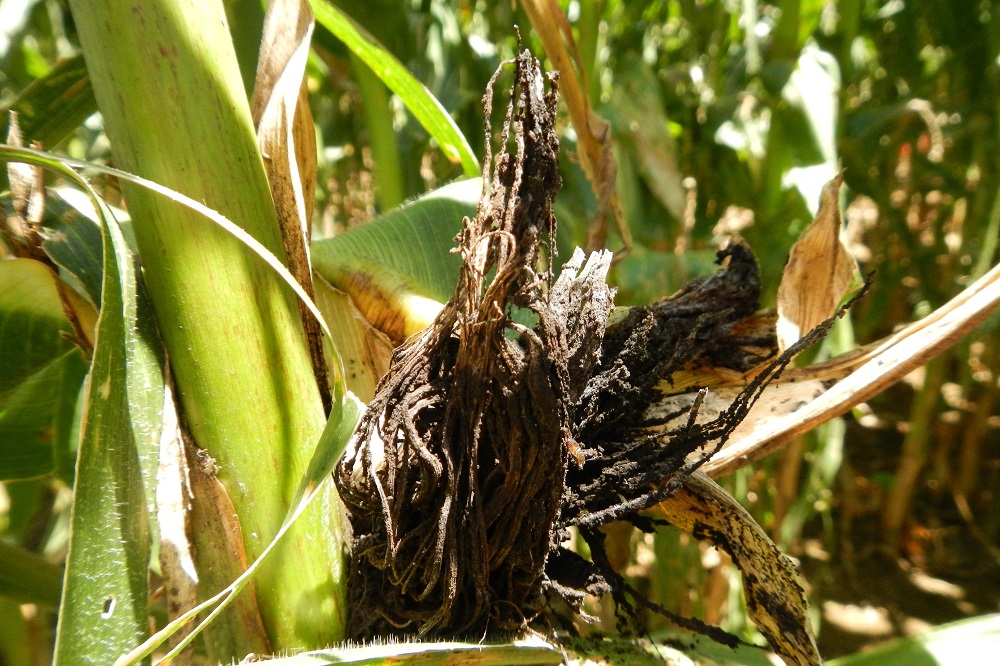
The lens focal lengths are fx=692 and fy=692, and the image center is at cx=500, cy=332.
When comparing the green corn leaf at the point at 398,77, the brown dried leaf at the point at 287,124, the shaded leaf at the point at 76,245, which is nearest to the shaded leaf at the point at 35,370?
the shaded leaf at the point at 76,245

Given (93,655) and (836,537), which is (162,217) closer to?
(93,655)

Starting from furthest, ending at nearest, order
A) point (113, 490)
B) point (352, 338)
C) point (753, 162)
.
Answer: point (753, 162) < point (352, 338) < point (113, 490)

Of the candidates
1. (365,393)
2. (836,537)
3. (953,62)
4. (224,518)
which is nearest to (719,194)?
(953,62)

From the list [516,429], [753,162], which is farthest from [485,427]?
[753,162]

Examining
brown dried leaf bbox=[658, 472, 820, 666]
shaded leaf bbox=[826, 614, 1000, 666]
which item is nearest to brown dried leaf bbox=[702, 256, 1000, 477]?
brown dried leaf bbox=[658, 472, 820, 666]

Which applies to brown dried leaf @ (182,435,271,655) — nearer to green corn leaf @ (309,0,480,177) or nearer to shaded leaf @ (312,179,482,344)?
shaded leaf @ (312,179,482,344)

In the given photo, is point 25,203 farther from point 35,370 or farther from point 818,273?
point 818,273

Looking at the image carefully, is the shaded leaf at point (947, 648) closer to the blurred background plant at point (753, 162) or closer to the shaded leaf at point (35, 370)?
the blurred background plant at point (753, 162)
